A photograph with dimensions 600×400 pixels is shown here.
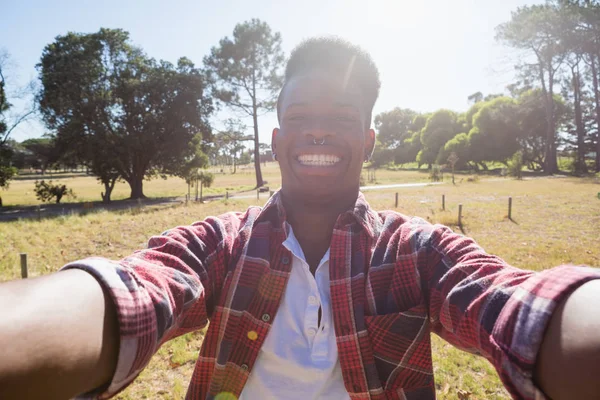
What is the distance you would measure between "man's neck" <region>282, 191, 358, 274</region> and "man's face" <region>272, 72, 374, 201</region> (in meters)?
0.05

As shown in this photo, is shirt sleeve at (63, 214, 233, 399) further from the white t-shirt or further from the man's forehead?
the man's forehead

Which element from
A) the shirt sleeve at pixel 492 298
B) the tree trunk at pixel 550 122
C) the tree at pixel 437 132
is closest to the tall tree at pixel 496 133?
the tree trunk at pixel 550 122

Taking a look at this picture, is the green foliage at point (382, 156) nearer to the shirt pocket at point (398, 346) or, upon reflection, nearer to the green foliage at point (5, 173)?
the green foliage at point (5, 173)

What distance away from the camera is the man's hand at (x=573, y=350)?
2.56ft

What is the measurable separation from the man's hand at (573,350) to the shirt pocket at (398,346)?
608 mm

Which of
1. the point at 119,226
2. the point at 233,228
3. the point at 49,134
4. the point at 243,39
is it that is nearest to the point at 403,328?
the point at 233,228

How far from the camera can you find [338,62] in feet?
6.61

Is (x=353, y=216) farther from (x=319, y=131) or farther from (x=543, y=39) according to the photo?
(x=543, y=39)

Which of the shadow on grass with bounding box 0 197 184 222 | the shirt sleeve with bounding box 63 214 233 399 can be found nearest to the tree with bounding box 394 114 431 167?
the shadow on grass with bounding box 0 197 184 222

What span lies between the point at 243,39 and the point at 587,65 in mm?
36172

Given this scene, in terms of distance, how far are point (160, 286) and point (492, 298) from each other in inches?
45.3

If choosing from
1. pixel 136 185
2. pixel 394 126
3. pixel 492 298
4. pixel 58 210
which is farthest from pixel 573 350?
pixel 394 126

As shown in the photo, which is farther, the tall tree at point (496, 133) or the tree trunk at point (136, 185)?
the tall tree at point (496, 133)

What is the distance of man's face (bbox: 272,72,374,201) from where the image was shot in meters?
1.86
